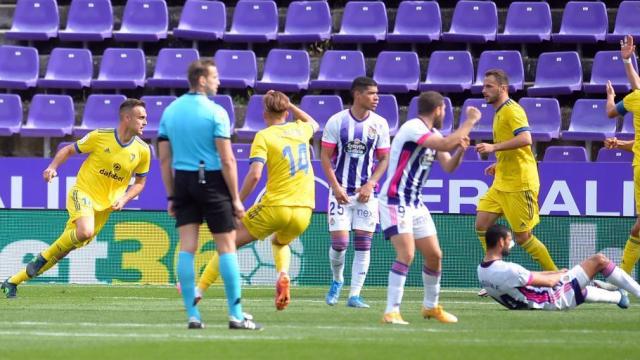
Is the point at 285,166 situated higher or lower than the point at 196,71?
lower

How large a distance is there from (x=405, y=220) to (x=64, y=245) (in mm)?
4590

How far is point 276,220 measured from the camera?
11.9 meters

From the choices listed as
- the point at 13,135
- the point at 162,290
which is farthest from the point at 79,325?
the point at 13,135

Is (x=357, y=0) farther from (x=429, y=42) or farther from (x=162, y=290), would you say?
(x=162, y=290)

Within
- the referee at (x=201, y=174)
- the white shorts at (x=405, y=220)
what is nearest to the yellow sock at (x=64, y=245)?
the referee at (x=201, y=174)

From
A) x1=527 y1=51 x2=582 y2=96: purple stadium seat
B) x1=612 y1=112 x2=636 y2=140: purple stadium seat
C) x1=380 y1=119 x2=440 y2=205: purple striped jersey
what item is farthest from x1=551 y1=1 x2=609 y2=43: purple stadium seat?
x1=380 y1=119 x2=440 y2=205: purple striped jersey

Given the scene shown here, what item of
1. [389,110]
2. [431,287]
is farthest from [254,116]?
[431,287]

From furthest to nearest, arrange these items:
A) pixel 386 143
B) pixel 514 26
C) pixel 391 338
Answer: pixel 514 26 → pixel 386 143 → pixel 391 338

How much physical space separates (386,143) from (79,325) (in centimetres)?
387

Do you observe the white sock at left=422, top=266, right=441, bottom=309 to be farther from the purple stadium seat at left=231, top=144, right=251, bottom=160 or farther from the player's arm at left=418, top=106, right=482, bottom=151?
the purple stadium seat at left=231, top=144, right=251, bottom=160

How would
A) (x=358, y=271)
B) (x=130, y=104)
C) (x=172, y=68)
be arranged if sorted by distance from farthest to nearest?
1. (x=172, y=68)
2. (x=130, y=104)
3. (x=358, y=271)

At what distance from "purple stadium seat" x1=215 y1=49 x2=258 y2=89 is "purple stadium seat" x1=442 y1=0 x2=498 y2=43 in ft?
10.4

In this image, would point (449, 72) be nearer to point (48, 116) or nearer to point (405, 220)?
point (48, 116)

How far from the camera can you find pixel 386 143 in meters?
12.9
